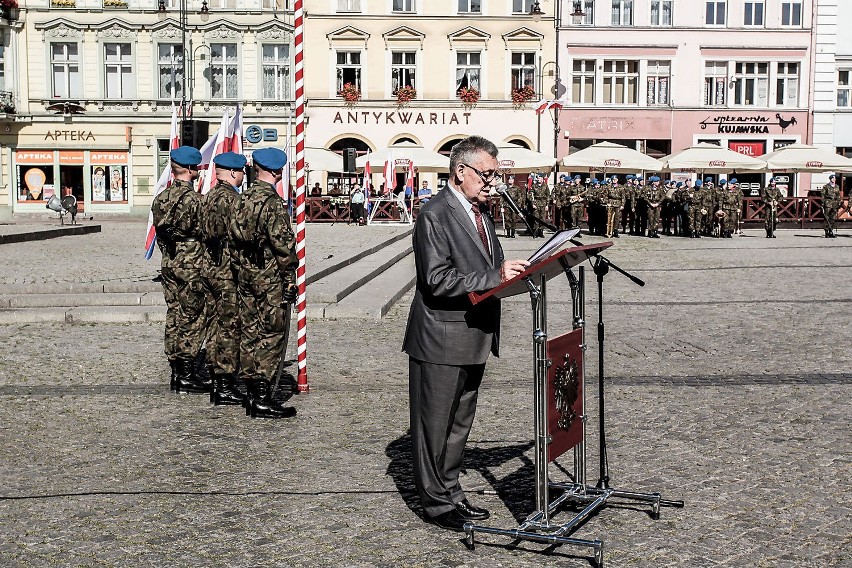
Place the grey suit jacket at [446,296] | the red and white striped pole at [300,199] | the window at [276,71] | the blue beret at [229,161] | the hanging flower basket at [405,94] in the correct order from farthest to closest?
1. the window at [276,71]
2. the hanging flower basket at [405,94]
3. the red and white striped pole at [300,199]
4. the blue beret at [229,161]
5. the grey suit jacket at [446,296]

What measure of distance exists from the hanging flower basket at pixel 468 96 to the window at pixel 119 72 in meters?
13.7

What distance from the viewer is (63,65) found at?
48.1 m

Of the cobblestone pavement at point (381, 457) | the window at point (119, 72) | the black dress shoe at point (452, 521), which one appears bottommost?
the cobblestone pavement at point (381, 457)

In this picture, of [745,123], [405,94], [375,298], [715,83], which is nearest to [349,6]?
[405,94]

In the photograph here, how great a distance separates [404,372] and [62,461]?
3.72 metres

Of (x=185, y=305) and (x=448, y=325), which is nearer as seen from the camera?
(x=448, y=325)

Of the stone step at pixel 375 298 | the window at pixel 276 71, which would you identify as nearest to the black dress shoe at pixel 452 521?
the stone step at pixel 375 298

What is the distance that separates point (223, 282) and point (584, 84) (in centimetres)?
4162

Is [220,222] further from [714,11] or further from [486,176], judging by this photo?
[714,11]

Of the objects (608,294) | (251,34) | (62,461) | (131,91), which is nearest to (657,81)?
(251,34)

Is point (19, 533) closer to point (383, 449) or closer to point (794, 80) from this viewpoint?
point (383, 449)

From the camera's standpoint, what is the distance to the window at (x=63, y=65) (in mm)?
48094

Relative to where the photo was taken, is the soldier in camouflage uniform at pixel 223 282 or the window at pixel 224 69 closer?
the soldier in camouflage uniform at pixel 223 282

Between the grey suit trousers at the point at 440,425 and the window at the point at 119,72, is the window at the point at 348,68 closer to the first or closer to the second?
the window at the point at 119,72
